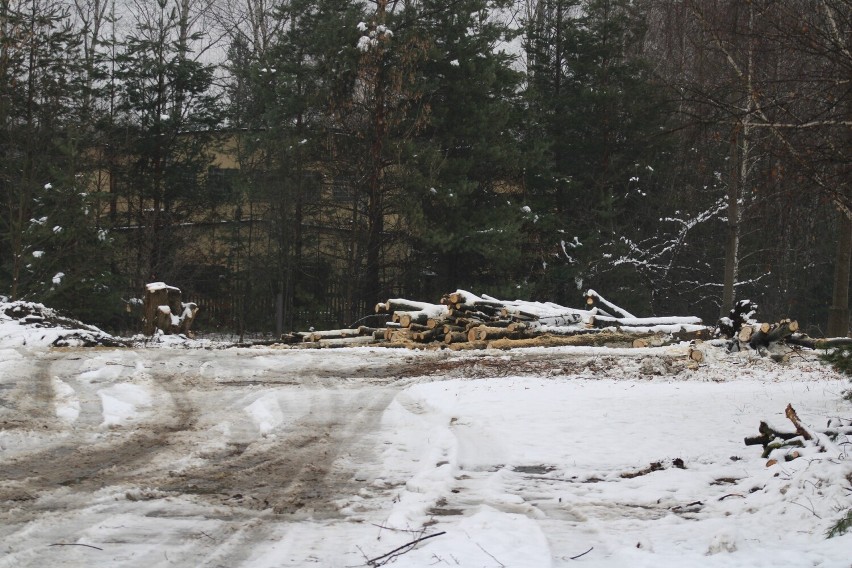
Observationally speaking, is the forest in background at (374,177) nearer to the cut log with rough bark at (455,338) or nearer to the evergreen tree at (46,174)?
the evergreen tree at (46,174)

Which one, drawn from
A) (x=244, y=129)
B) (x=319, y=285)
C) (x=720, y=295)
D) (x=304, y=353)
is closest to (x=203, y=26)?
(x=244, y=129)

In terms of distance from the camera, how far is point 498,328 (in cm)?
1714

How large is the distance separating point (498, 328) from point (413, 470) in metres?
10.5

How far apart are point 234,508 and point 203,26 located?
35.3 m

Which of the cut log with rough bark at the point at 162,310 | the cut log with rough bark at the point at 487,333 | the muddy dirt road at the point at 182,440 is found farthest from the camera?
the cut log with rough bark at the point at 162,310

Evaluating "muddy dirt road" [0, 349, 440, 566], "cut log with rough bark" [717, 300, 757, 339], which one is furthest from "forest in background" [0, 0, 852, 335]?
"muddy dirt road" [0, 349, 440, 566]

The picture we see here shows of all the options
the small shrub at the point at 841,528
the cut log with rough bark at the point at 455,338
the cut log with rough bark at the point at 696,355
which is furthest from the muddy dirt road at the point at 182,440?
the cut log with rough bark at the point at 696,355

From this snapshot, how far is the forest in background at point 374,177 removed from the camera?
84.2 ft

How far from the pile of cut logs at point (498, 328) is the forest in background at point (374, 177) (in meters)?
7.10

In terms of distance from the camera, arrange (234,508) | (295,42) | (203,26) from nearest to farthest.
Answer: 1. (234,508)
2. (295,42)
3. (203,26)

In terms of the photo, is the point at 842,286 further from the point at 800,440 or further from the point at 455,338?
the point at 800,440

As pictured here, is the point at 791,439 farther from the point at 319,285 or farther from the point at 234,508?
the point at 319,285

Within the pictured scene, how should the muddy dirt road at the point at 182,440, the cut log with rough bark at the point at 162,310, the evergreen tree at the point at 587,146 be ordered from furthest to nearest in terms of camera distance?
the evergreen tree at the point at 587,146, the cut log with rough bark at the point at 162,310, the muddy dirt road at the point at 182,440

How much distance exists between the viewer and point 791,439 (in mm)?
6520
